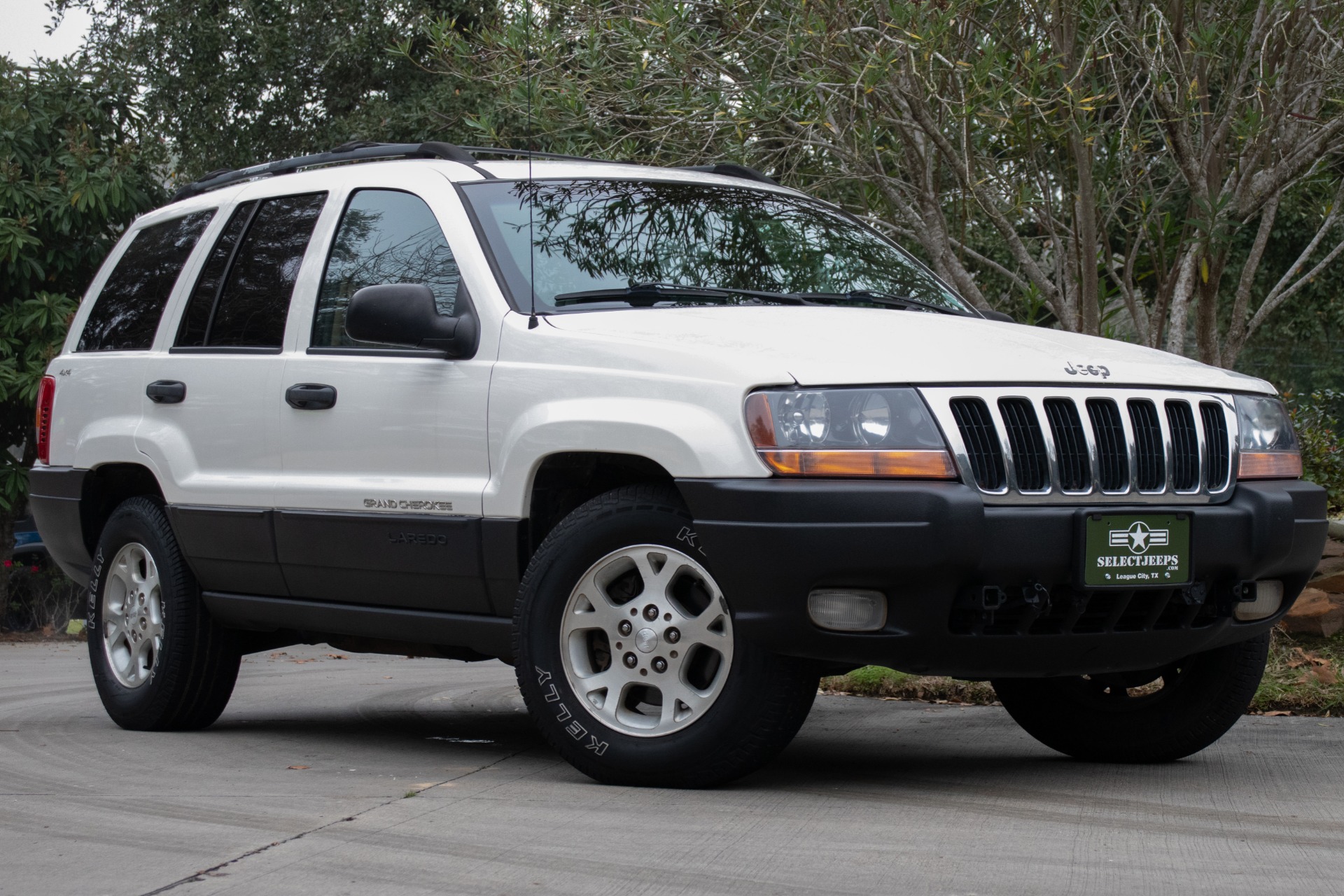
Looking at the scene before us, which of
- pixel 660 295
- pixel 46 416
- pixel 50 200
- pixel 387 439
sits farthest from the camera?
pixel 50 200

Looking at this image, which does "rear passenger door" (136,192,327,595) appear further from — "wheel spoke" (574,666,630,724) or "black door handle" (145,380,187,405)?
"wheel spoke" (574,666,630,724)

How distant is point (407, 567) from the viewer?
5551 millimetres

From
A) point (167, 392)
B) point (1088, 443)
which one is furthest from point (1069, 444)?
point (167, 392)

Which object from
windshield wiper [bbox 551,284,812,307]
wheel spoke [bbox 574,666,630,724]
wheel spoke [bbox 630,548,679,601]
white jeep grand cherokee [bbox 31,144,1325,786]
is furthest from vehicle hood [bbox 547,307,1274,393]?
wheel spoke [bbox 574,666,630,724]

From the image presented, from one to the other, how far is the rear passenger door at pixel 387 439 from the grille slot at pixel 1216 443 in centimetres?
212

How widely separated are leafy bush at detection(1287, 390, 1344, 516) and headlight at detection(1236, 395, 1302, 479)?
12.8 feet

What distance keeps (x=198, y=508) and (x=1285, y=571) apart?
374 centimetres

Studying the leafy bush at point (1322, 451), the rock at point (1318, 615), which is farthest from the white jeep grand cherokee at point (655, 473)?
the leafy bush at point (1322, 451)

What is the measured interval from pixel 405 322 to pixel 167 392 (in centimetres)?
168

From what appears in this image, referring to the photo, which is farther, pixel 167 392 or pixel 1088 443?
pixel 167 392

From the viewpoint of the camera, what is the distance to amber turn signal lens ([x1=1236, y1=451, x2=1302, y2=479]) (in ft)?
16.7

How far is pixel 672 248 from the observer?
5.68 meters

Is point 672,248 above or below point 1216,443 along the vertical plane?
above

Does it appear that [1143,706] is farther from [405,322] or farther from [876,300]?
[405,322]
